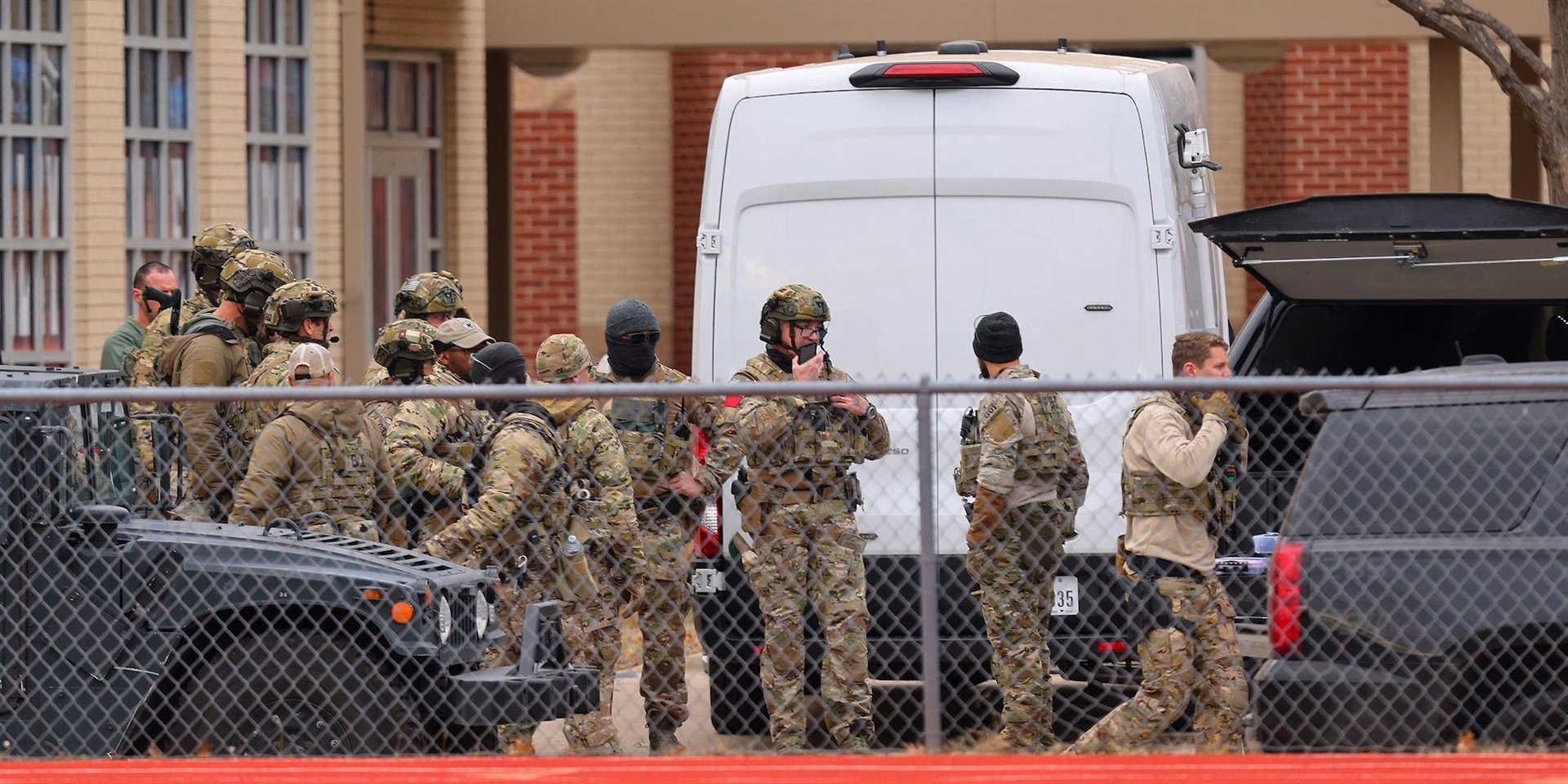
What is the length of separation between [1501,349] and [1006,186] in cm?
276

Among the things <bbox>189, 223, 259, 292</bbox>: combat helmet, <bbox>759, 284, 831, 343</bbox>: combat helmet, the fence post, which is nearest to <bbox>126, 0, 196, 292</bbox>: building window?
<bbox>189, 223, 259, 292</bbox>: combat helmet

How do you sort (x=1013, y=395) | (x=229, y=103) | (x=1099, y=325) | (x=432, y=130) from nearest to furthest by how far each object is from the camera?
(x=1013, y=395), (x=1099, y=325), (x=229, y=103), (x=432, y=130)

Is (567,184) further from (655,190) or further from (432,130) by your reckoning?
(432,130)

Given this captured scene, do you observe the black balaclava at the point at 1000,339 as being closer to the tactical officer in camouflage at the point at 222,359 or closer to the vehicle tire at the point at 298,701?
the vehicle tire at the point at 298,701

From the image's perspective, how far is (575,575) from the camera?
802 centimetres

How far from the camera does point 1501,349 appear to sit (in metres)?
9.89

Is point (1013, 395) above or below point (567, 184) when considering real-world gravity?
below

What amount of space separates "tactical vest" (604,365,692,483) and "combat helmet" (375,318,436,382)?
76cm

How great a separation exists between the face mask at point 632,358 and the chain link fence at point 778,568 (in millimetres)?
182

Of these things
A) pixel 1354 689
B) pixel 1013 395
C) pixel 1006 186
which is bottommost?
pixel 1354 689

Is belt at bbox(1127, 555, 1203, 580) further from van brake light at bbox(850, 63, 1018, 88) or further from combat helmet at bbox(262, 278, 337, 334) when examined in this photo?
combat helmet at bbox(262, 278, 337, 334)

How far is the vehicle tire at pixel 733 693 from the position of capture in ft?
27.7

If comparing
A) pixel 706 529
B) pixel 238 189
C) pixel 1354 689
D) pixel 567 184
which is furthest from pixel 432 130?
pixel 1354 689

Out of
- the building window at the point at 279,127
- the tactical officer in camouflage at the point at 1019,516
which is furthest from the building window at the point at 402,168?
the tactical officer in camouflage at the point at 1019,516
